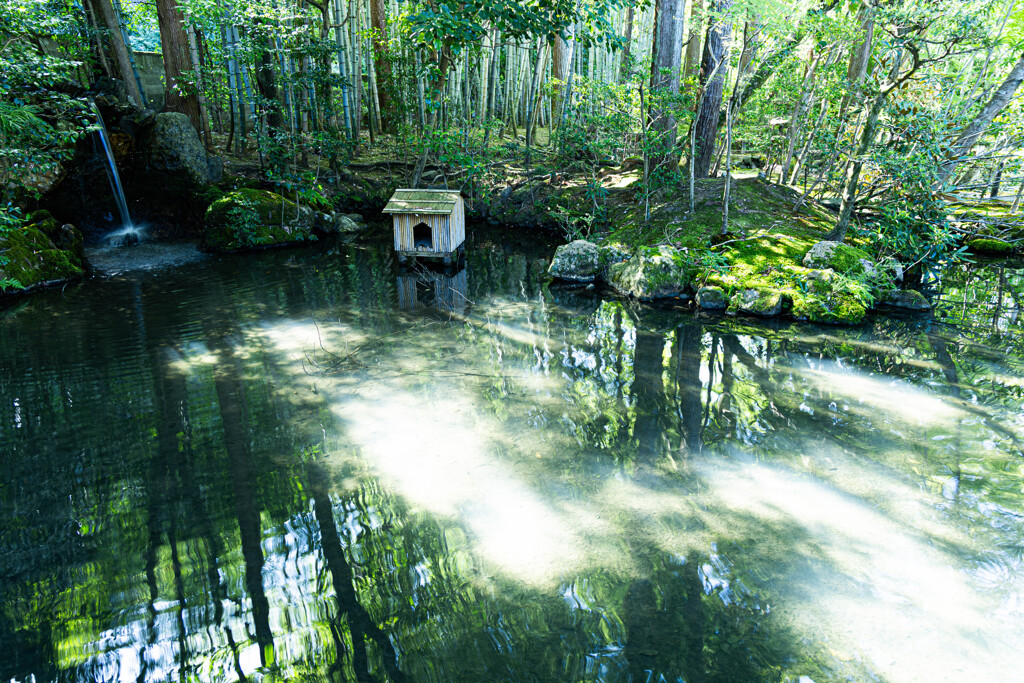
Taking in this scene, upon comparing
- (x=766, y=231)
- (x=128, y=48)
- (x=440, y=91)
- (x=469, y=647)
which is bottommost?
(x=469, y=647)

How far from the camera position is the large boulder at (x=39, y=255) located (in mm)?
7492

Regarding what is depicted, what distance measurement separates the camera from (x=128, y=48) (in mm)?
11461

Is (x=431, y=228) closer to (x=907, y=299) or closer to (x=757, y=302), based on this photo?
(x=757, y=302)

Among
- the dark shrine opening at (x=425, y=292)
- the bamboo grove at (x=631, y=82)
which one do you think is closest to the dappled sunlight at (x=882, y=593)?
the bamboo grove at (x=631, y=82)

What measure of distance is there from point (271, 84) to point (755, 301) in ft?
36.4

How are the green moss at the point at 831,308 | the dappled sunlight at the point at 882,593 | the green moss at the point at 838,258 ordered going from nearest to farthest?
the dappled sunlight at the point at 882,593, the green moss at the point at 831,308, the green moss at the point at 838,258

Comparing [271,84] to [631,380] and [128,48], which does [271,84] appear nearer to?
[128,48]

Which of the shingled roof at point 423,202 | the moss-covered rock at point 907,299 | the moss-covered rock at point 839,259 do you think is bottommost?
the moss-covered rock at point 907,299

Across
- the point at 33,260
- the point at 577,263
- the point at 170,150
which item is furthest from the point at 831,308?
the point at 170,150

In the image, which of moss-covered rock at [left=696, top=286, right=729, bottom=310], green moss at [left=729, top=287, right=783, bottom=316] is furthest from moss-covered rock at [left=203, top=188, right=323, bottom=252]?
green moss at [left=729, top=287, right=783, bottom=316]

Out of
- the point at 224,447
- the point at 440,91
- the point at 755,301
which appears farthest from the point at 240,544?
the point at 440,91

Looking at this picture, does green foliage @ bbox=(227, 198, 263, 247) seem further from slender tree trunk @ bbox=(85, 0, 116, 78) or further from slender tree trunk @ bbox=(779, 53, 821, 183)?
slender tree trunk @ bbox=(779, 53, 821, 183)

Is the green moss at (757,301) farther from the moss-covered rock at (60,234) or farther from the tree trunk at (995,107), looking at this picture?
the moss-covered rock at (60,234)

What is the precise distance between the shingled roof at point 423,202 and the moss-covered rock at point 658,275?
288cm
